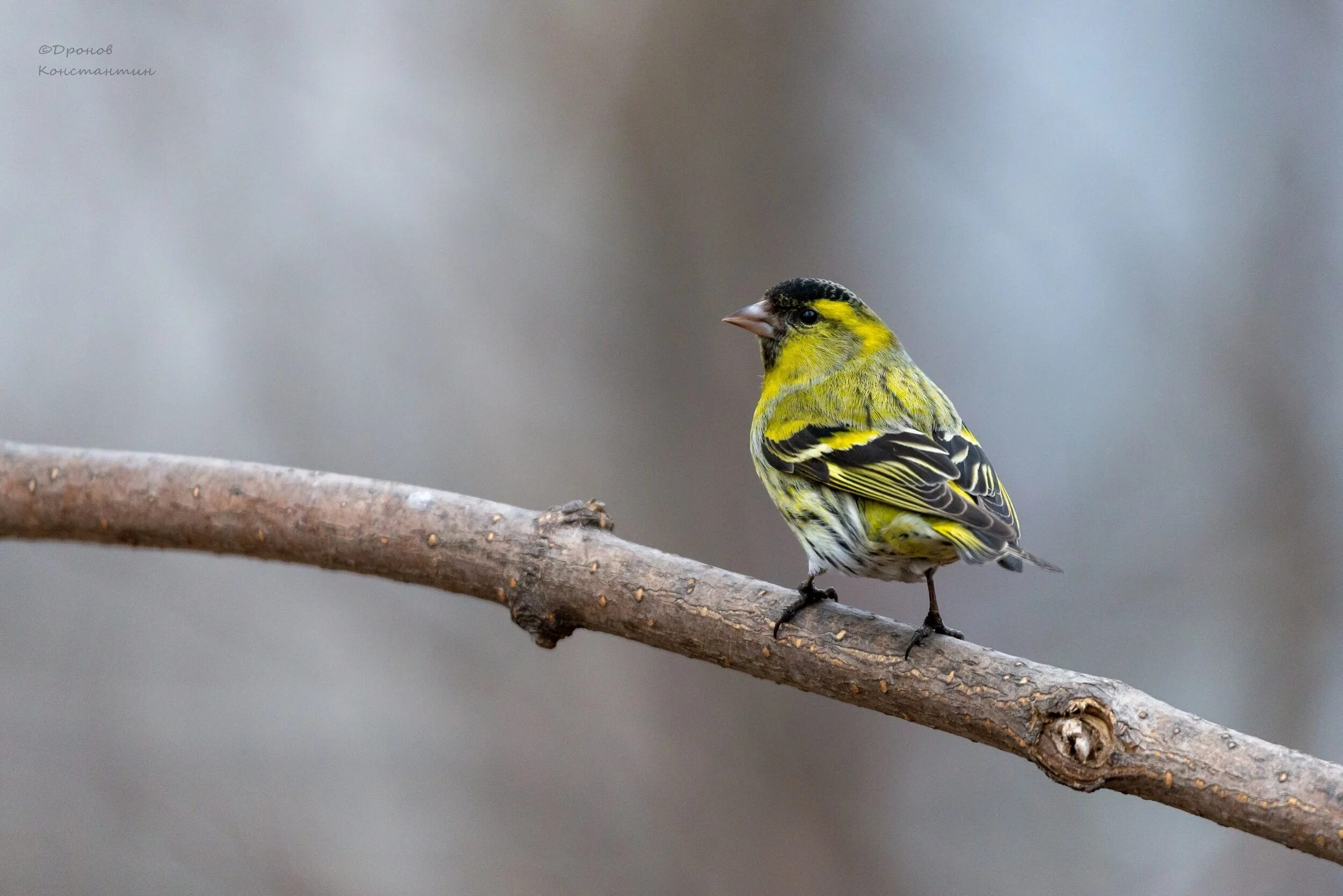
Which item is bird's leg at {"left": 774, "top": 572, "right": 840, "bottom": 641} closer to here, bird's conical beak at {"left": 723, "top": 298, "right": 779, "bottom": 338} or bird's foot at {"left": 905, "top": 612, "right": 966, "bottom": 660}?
bird's foot at {"left": 905, "top": 612, "right": 966, "bottom": 660}

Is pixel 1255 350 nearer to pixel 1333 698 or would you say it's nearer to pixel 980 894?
pixel 1333 698

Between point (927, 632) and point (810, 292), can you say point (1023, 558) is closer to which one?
point (927, 632)

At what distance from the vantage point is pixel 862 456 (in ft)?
10.8

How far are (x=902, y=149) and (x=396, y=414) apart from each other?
10.8ft

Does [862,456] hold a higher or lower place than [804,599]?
higher

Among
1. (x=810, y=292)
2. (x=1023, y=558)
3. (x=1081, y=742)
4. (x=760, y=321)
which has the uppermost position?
(x=810, y=292)

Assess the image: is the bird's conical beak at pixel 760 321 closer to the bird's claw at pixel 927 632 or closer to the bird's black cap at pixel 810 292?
the bird's black cap at pixel 810 292

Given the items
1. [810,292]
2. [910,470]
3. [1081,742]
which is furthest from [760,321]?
[1081,742]

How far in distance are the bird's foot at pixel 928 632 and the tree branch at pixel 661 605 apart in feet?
0.07

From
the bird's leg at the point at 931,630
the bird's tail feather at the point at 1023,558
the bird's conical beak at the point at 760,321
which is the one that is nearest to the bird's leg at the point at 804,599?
the bird's leg at the point at 931,630

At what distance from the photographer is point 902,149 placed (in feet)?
20.5

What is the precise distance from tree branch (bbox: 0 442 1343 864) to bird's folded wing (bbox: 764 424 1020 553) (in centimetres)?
34

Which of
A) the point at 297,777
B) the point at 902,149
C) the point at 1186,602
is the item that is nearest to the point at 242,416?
the point at 297,777

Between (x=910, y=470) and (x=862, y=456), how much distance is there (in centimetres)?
24
